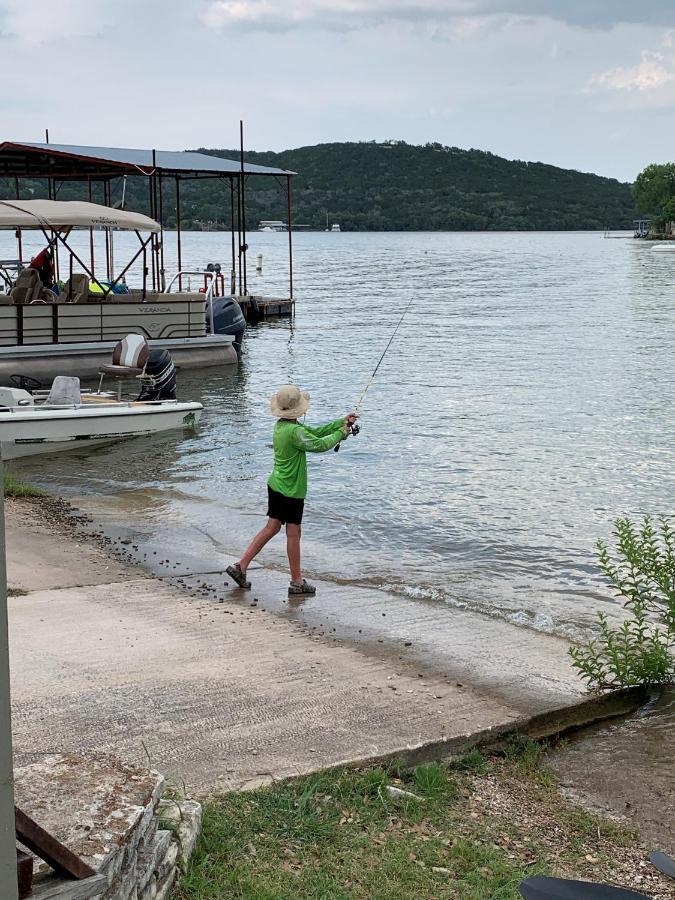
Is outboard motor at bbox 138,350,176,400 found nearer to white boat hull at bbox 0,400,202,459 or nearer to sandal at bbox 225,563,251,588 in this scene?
white boat hull at bbox 0,400,202,459

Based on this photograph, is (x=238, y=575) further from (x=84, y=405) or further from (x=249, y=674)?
(x=84, y=405)

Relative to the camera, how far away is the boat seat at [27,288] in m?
22.0

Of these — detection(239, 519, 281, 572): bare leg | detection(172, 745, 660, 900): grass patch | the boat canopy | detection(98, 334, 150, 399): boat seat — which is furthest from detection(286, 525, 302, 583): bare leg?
the boat canopy

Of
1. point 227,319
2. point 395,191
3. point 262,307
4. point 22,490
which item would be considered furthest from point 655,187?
point 22,490

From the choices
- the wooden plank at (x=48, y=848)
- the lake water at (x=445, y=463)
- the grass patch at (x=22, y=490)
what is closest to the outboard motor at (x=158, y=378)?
the lake water at (x=445, y=463)

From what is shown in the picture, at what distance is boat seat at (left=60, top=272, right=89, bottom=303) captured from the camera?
73.9ft

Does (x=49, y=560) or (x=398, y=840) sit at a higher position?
(x=398, y=840)

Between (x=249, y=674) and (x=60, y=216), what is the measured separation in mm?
16276

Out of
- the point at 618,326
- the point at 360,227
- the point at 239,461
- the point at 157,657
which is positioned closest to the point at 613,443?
the point at 239,461

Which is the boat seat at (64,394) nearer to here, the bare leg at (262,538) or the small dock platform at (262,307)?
the bare leg at (262,538)

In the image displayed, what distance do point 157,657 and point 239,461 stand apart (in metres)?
9.91

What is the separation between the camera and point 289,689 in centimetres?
591

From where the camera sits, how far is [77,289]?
2294 centimetres

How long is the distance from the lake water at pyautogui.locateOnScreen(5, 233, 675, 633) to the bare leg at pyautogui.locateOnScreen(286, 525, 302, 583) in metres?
1.13
